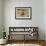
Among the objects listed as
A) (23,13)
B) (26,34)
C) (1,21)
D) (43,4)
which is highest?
(43,4)

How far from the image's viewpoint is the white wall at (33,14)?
14.0 feet

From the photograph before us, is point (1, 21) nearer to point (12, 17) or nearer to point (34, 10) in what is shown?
point (12, 17)

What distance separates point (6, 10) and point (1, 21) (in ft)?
1.36

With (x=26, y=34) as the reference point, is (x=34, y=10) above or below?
above

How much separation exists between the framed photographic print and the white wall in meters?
0.10

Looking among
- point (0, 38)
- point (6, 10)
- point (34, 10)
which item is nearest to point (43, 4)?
point (34, 10)

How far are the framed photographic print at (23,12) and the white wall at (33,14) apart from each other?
0.10 m

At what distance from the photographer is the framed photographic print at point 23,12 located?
13.9 feet

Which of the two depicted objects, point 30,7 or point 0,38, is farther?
point 30,7

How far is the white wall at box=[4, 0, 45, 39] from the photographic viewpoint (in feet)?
14.0

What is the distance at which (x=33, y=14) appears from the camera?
4.27 metres

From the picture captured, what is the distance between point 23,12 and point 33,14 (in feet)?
1.15

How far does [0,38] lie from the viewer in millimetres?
2916

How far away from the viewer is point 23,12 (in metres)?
4.25
